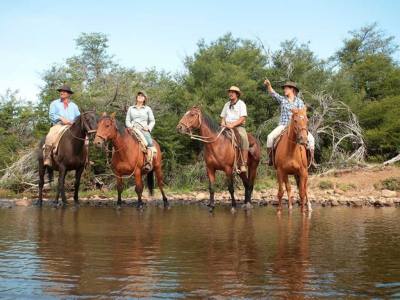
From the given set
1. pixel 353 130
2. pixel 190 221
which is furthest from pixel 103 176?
pixel 353 130

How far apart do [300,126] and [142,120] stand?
4521 millimetres

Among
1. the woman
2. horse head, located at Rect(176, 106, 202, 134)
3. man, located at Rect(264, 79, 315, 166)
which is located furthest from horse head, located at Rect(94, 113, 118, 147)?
man, located at Rect(264, 79, 315, 166)

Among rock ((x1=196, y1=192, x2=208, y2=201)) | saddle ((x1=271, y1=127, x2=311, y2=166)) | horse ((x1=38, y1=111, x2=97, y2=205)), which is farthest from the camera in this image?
rock ((x1=196, y1=192, x2=208, y2=201))

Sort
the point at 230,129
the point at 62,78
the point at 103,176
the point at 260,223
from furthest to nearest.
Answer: the point at 62,78, the point at 103,176, the point at 230,129, the point at 260,223

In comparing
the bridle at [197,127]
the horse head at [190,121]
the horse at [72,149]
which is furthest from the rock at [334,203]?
the horse at [72,149]

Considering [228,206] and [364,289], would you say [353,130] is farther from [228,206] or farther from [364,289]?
[364,289]

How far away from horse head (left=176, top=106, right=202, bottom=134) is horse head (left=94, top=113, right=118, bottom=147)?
4.86 feet

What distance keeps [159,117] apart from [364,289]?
44.7 feet

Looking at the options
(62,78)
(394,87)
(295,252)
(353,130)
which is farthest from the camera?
(62,78)

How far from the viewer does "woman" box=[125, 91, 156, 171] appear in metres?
12.2

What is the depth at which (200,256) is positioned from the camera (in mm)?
5711

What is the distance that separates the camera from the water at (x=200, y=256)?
14.1ft

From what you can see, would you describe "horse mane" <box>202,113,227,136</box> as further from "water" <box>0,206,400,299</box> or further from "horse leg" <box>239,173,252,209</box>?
"water" <box>0,206,400,299</box>

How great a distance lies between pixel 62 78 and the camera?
979 inches
